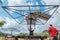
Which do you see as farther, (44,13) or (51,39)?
(44,13)

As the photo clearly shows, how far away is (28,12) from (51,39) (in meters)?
4.50

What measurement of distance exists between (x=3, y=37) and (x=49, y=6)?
4594mm

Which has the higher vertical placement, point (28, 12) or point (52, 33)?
point (28, 12)

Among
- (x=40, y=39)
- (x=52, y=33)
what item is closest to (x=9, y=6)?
(x=40, y=39)

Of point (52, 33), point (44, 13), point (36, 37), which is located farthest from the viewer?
point (44, 13)

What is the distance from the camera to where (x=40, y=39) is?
54.7 feet

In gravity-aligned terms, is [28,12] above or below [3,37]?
above

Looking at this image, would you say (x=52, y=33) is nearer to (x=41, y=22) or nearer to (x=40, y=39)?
(x=40, y=39)

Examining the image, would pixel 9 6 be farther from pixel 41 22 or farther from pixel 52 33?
pixel 52 33

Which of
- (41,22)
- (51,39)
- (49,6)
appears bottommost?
(51,39)

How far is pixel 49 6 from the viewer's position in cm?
1839

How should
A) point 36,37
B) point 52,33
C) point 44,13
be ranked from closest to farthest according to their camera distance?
1. point 52,33
2. point 36,37
3. point 44,13

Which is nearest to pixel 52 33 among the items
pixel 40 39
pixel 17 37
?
pixel 40 39

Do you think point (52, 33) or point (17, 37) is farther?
point (17, 37)
